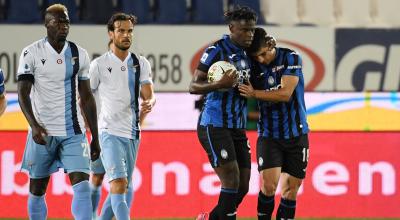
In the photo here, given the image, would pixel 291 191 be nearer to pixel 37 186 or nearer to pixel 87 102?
pixel 87 102

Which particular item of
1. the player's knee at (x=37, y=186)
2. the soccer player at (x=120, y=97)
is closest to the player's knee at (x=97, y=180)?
the soccer player at (x=120, y=97)

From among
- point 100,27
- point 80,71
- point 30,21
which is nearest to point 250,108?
point 100,27

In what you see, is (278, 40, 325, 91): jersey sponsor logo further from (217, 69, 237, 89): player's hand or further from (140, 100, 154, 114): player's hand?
(217, 69, 237, 89): player's hand

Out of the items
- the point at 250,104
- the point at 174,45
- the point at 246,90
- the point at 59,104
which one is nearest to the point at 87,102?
the point at 59,104

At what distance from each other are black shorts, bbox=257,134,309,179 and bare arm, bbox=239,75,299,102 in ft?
1.28

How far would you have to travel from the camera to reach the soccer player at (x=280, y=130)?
7.06 meters

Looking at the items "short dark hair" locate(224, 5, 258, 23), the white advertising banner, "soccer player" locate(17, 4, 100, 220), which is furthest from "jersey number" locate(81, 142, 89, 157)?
the white advertising banner

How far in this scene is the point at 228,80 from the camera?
6.39 m

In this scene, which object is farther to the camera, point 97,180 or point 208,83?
point 97,180

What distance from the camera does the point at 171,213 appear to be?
9.18 metres

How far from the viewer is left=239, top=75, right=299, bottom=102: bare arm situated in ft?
21.8

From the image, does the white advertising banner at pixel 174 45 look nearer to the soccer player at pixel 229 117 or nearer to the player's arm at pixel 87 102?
the soccer player at pixel 229 117

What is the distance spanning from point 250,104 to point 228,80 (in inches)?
193

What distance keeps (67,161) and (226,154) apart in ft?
3.63
